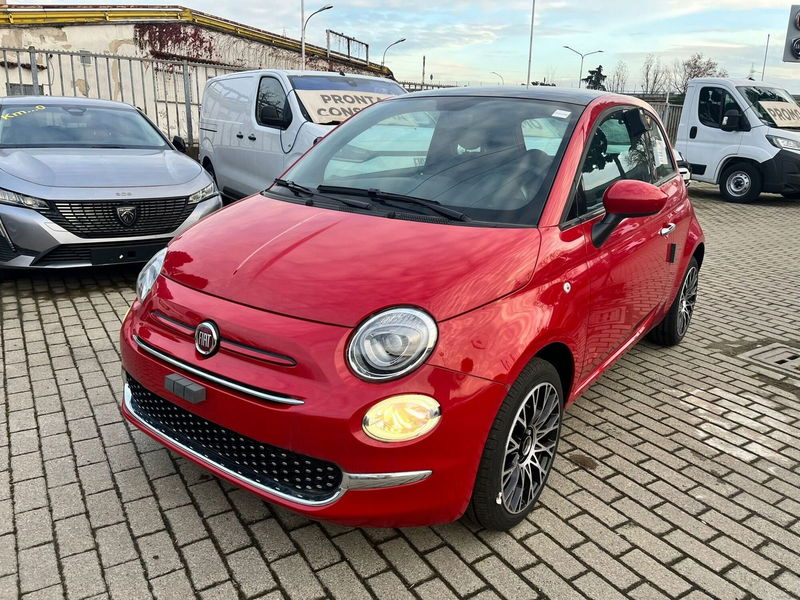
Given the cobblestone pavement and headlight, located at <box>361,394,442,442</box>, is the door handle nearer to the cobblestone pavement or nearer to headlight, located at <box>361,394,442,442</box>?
the cobblestone pavement

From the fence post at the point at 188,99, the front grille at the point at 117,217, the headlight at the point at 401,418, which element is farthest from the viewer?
the fence post at the point at 188,99

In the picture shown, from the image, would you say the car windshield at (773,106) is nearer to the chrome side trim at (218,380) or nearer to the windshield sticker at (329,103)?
the windshield sticker at (329,103)

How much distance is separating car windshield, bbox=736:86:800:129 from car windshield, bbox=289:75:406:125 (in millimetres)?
8066

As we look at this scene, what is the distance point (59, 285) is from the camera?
18.8 ft

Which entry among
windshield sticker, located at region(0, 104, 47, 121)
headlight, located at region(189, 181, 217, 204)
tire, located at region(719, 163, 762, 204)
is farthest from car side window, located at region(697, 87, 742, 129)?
windshield sticker, located at region(0, 104, 47, 121)

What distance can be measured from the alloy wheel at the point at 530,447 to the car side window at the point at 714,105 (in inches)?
478

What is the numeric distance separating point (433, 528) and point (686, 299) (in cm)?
318

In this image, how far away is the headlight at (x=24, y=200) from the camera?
509 centimetres

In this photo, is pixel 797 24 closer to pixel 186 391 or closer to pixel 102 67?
pixel 102 67

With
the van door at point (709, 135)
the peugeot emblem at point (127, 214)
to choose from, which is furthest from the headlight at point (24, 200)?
the van door at point (709, 135)

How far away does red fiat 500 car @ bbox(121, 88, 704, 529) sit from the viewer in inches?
84.7

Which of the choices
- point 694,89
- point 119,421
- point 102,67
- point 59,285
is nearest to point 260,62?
point 102,67

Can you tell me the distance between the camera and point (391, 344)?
2.17m

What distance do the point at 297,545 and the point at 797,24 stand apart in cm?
1565
